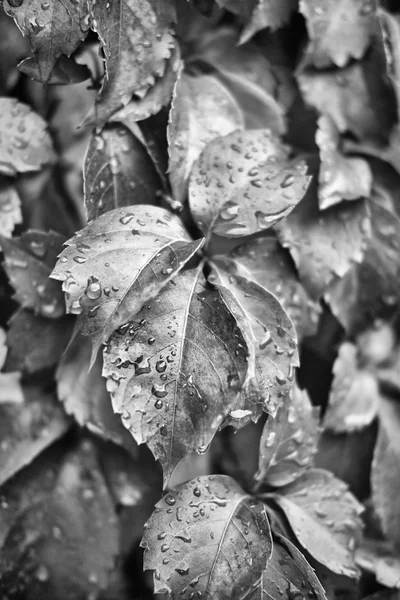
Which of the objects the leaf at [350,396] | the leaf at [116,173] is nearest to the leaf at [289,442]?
the leaf at [350,396]

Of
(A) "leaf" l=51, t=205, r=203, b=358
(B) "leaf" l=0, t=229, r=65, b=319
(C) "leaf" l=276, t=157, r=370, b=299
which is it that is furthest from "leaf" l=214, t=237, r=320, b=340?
(B) "leaf" l=0, t=229, r=65, b=319

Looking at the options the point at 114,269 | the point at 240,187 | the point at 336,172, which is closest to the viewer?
the point at 114,269

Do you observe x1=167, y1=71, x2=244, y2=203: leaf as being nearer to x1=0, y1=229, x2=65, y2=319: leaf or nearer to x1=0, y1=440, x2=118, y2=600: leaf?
x1=0, y1=229, x2=65, y2=319: leaf

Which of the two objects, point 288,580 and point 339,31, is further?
point 339,31

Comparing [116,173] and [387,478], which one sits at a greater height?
[116,173]

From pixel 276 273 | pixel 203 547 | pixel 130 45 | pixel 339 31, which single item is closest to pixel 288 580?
pixel 203 547

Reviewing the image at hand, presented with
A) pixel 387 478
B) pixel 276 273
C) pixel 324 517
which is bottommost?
pixel 387 478

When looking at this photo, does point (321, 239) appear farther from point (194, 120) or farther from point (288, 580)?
point (288, 580)
